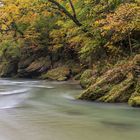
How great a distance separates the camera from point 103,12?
18.7m

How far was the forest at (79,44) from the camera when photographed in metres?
13.5

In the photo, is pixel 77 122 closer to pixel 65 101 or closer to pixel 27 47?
pixel 65 101

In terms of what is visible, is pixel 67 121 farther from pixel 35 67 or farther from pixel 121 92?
pixel 35 67

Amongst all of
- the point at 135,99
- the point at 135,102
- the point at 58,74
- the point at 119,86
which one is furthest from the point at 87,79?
the point at 58,74

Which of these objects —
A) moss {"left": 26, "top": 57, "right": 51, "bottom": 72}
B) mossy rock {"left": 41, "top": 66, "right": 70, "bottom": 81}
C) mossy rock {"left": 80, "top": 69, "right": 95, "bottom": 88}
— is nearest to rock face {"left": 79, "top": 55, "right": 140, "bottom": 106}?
mossy rock {"left": 80, "top": 69, "right": 95, "bottom": 88}

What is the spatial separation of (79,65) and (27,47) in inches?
258

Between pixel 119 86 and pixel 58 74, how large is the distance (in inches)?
541

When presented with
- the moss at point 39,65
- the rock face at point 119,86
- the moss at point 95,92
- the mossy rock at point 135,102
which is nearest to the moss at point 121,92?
the rock face at point 119,86

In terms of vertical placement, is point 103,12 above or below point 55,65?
above

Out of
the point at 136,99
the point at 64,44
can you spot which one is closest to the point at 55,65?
the point at 64,44

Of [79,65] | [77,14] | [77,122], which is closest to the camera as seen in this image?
[77,122]

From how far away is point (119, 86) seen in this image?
13.5m

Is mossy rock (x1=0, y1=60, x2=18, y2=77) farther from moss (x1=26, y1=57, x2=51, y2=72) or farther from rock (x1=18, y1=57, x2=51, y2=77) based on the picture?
moss (x1=26, y1=57, x2=51, y2=72)

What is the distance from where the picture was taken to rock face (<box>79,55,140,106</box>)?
12.9m
